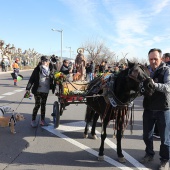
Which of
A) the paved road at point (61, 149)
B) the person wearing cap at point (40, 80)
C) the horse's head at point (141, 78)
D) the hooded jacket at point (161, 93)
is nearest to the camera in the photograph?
the horse's head at point (141, 78)

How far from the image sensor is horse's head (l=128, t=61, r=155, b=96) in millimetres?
3654

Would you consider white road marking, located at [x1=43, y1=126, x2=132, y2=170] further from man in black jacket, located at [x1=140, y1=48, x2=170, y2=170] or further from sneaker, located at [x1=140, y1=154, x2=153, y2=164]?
man in black jacket, located at [x1=140, y1=48, x2=170, y2=170]

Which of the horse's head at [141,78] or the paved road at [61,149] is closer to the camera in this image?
the horse's head at [141,78]

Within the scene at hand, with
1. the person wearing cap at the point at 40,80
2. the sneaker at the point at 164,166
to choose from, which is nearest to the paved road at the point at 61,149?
the sneaker at the point at 164,166

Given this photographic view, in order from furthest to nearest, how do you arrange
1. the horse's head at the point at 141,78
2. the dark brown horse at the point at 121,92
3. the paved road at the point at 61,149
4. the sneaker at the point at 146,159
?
the sneaker at the point at 146,159 → the paved road at the point at 61,149 → the dark brown horse at the point at 121,92 → the horse's head at the point at 141,78

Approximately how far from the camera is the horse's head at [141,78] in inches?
144

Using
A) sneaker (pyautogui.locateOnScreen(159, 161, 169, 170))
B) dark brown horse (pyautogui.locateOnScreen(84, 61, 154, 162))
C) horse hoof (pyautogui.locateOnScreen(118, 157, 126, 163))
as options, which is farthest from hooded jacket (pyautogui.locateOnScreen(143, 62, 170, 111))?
horse hoof (pyautogui.locateOnScreen(118, 157, 126, 163))

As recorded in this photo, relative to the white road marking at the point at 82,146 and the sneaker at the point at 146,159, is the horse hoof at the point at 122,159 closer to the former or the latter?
the white road marking at the point at 82,146

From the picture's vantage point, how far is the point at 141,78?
381cm

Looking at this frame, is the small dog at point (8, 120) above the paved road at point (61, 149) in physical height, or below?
above

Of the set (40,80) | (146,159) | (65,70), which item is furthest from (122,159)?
(65,70)

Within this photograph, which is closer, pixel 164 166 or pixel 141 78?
pixel 141 78

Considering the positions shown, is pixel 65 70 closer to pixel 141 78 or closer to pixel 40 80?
pixel 40 80

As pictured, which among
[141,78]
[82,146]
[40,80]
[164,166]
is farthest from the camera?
[40,80]
